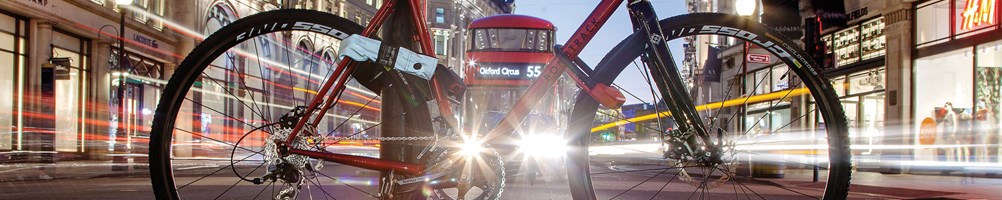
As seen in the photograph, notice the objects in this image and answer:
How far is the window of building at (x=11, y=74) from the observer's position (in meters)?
20.8

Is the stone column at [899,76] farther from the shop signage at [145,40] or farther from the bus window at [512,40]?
Answer: the shop signage at [145,40]

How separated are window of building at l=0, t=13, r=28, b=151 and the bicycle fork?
20.9m

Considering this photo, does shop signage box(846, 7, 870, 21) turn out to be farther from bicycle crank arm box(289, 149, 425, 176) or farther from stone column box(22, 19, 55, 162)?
stone column box(22, 19, 55, 162)

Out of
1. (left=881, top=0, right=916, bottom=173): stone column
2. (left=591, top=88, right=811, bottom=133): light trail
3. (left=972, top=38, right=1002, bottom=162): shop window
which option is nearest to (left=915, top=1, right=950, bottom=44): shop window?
(left=881, top=0, right=916, bottom=173): stone column

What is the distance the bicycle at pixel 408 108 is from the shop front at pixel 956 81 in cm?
1437

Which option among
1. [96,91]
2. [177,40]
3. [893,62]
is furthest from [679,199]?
[177,40]

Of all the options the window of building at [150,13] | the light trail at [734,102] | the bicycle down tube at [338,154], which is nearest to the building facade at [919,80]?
the light trail at [734,102]

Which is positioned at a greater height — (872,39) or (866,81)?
(872,39)

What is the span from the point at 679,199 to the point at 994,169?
11168 mm

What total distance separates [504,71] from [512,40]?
1.23m

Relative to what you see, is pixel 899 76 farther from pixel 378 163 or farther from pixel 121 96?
pixel 121 96

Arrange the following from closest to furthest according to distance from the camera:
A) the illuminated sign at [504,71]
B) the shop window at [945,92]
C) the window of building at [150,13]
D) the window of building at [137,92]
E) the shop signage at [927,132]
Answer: the shop window at [945,92] → the illuminated sign at [504,71] → the shop signage at [927,132] → the window of building at [137,92] → the window of building at [150,13]

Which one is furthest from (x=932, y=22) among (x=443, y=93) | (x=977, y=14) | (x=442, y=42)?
(x=442, y=42)

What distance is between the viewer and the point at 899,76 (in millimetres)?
19016
